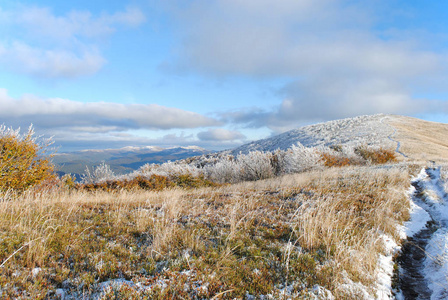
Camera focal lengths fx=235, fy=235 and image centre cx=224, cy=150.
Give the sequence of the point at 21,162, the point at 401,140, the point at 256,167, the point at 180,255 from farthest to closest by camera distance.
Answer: the point at 401,140
the point at 256,167
the point at 21,162
the point at 180,255

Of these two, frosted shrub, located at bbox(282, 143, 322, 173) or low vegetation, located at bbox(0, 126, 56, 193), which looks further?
frosted shrub, located at bbox(282, 143, 322, 173)

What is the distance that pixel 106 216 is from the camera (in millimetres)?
6270

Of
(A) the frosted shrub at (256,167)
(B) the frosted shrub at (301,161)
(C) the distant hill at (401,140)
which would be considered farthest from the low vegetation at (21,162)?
(C) the distant hill at (401,140)

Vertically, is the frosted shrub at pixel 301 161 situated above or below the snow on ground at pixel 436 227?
above

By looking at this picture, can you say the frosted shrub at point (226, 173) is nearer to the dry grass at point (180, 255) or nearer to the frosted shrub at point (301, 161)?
the frosted shrub at point (301, 161)

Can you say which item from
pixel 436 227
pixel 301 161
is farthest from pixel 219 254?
pixel 301 161

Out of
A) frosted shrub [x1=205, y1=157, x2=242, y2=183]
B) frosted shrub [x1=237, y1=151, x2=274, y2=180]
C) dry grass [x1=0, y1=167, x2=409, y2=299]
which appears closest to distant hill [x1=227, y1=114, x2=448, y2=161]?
frosted shrub [x1=237, y1=151, x2=274, y2=180]

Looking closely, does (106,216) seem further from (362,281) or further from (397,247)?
(397,247)

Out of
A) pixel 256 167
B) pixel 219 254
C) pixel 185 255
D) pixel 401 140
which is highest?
pixel 401 140

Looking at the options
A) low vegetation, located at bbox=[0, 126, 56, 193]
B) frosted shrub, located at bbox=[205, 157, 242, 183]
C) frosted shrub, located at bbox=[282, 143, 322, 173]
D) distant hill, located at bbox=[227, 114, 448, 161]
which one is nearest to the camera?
low vegetation, located at bbox=[0, 126, 56, 193]

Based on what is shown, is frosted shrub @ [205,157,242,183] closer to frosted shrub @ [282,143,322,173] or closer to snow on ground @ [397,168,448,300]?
frosted shrub @ [282,143,322,173]

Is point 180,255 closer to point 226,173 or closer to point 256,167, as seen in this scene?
point 256,167

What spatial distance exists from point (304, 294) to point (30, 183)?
1290cm

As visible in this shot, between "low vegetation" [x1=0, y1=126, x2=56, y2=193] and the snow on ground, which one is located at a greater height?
"low vegetation" [x1=0, y1=126, x2=56, y2=193]
